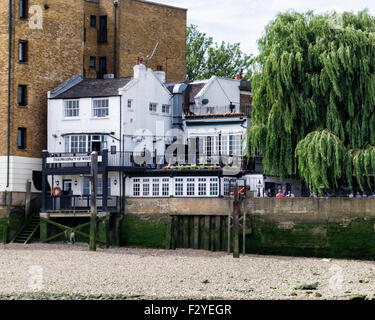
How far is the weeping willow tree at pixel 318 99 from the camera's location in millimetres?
59031

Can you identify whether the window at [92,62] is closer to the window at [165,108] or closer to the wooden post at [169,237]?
the window at [165,108]

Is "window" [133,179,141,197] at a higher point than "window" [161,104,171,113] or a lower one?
lower

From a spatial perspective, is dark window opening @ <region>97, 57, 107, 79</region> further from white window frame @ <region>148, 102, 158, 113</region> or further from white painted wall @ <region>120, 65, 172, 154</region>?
white window frame @ <region>148, 102, 158, 113</region>

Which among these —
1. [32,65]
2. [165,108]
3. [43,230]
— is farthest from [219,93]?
[43,230]

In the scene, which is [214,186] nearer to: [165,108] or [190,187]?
[190,187]

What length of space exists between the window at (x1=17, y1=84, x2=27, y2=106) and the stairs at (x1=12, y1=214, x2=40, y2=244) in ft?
20.7

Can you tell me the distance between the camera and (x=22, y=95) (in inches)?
2653

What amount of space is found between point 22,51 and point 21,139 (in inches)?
194

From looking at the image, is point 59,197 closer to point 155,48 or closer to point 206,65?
point 155,48

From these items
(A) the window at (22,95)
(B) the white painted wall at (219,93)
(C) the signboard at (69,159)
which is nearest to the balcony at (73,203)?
(C) the signboard at (69,159)

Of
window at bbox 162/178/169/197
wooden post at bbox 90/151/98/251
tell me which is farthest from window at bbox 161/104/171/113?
wooden post at bbox 90/151/98/251

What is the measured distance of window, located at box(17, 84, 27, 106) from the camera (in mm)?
67000

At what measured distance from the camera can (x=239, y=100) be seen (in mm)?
72312
